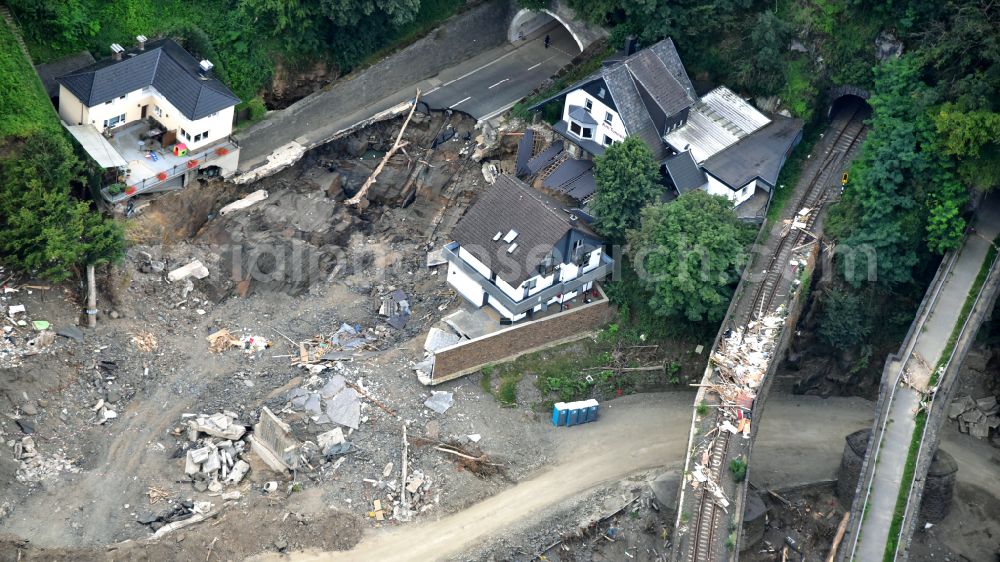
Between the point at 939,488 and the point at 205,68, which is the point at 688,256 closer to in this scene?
the point at 939,488

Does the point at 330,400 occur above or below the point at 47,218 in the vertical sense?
below

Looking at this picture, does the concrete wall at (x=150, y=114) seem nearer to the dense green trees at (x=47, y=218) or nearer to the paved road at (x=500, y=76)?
the dense green trees at (x=47, y=218)

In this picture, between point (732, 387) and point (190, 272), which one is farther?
point (190, 272)

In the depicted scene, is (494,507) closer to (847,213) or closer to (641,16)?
(847,213)

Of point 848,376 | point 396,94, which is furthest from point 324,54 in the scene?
point 848,376

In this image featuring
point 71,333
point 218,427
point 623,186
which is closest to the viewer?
point 218,427

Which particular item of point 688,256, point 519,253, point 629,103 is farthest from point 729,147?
point 519,253
